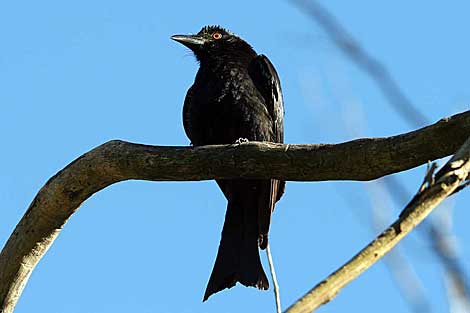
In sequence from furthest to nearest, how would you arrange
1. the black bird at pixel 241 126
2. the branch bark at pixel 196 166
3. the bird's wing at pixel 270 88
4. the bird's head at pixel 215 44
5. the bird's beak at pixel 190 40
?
1. the bird's beak at pixel 190 40
2. the bird's head at pixel 215 44
3. the bird's wing at pixel 270 88
4. the black bird at pixel 241 126
5. the branch bark at pixel 196 166

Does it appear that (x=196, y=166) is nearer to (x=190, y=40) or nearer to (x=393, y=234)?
(x=393, y=234)

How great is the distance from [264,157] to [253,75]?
7.00 ft

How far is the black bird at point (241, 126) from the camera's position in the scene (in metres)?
5.73

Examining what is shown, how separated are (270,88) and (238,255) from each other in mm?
1152

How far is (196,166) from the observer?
427 cm

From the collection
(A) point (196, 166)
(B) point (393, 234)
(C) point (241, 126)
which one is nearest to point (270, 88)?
(C) point (241, 126)

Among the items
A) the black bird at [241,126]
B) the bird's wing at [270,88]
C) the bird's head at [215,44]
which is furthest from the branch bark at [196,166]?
the bird's head at [215,44]

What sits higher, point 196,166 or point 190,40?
point 190,40

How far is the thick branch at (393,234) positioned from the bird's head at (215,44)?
410cm

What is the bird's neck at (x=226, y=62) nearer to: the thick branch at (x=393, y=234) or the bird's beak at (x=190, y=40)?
the bird's beak at (x=190, y=40)

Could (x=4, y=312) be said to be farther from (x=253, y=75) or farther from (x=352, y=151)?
(x=253, y=75)

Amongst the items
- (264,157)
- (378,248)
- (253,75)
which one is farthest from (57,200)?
(378,248)

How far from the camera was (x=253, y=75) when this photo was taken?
6.22m

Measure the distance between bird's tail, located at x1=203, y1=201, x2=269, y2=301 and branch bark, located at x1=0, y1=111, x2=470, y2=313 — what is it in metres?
0.97
